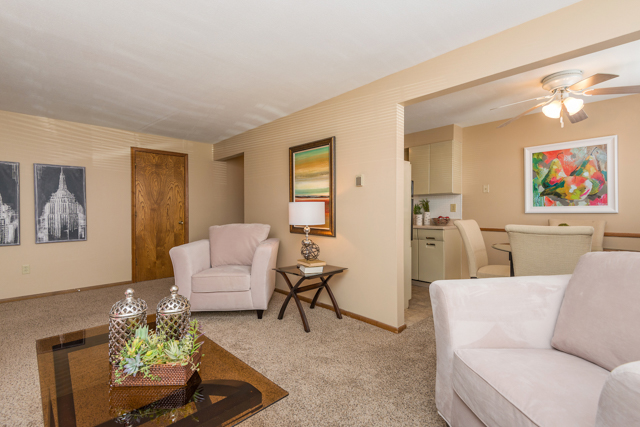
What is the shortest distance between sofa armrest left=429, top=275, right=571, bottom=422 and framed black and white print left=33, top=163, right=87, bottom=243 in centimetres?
449

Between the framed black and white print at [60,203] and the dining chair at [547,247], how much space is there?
15.8 feet

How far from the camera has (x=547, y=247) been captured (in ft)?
7.38

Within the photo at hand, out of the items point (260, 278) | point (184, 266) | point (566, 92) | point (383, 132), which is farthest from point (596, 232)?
point (184, 266)

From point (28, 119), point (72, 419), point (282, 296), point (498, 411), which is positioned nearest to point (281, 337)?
point (282, 296)

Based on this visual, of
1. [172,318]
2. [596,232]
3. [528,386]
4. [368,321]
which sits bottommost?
[368,321]

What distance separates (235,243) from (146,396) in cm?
241

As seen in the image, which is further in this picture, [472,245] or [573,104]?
[472,245]

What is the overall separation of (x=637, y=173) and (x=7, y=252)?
6.75m

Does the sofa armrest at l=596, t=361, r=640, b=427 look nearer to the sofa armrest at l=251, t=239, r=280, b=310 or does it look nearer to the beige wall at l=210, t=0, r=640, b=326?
the beige wall at l=210, t=0, r=640, b=326

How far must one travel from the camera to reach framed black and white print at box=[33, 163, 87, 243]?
3873 millimetres

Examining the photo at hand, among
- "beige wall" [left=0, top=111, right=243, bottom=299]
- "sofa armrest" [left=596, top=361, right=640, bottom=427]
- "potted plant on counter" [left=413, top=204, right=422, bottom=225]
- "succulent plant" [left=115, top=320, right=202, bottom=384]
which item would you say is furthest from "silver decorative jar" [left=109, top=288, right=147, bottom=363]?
"potted plant on counter" [left=413, top=204, right=422, bottom=225]

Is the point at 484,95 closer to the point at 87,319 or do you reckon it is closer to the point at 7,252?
the point at 87,319

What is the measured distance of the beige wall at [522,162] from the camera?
125 inches

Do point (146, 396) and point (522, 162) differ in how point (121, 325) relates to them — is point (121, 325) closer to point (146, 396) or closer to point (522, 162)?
point (146, 396)
